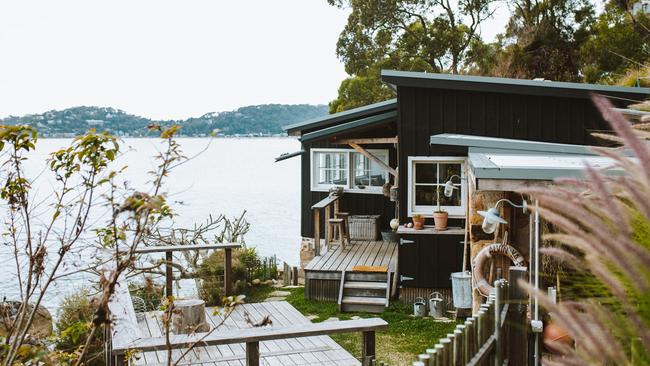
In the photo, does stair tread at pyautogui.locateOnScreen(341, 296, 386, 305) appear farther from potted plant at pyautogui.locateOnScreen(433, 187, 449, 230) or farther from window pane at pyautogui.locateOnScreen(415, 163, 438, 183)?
window pane at pyautogui.locateOnScreen(415, 163, 438, 183)

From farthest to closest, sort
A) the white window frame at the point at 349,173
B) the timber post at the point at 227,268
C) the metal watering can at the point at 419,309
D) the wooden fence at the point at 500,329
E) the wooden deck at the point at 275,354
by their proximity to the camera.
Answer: the white window frame at the point at 349,173, the metal watering can at the point at 419,309, the timber post at the point at 227,268, the wooden deck at the point at 275,354, the wooden fence at the point at 500,329

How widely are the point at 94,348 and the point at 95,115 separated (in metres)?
2.67

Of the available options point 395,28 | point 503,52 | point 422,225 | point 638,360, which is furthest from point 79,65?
point 638,360

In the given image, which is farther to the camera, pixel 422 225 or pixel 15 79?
pixel 422 225

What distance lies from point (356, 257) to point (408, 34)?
2238cm

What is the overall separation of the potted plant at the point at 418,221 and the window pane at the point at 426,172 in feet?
2.14

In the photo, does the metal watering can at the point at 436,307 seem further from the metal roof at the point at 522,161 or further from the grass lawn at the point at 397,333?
the metal roof at the point at 522,161

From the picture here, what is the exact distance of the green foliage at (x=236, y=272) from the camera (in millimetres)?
12156

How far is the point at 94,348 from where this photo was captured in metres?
7.42

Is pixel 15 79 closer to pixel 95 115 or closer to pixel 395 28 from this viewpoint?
pixel 95 115

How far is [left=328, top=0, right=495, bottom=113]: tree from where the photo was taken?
108ft

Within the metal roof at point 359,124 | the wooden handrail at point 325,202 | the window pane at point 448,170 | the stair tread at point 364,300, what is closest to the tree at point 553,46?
the wooden handrail at point 325,202

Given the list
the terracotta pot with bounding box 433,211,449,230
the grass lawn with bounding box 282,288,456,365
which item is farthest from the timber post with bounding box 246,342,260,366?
the terracotta pot with bounding box 433,211,449,230

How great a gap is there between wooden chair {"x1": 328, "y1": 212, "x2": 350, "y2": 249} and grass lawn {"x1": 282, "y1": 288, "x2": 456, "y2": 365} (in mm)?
2076
